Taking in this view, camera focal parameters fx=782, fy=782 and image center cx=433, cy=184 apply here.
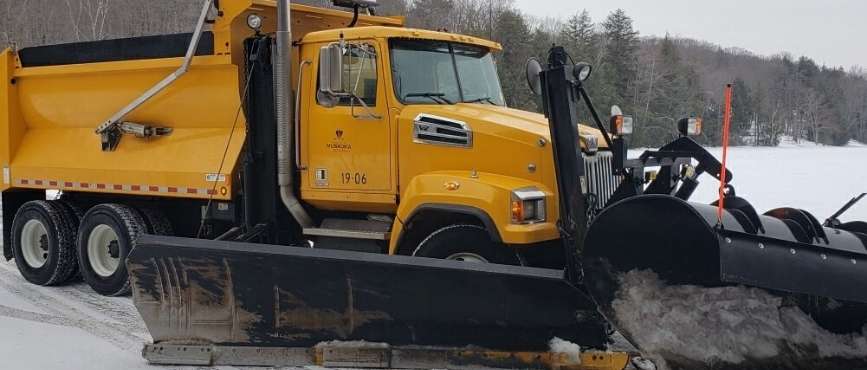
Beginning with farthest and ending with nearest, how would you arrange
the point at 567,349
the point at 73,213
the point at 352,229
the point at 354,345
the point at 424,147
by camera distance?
1. the point at 73,213
2. the point at 352,229
3. the point at 424,147
4. the point at 354,345
5. the point at 567,349

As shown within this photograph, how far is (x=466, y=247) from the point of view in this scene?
18.2ft

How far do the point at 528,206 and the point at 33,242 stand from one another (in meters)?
6.30

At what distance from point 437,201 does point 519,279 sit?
129cm

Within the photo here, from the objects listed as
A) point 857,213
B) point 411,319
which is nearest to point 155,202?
point 411,319

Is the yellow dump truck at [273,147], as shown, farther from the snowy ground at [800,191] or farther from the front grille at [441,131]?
the snowy ground at [800,191]

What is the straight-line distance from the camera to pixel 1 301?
297 inches

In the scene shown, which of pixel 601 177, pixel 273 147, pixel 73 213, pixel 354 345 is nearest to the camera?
pixel 354 345

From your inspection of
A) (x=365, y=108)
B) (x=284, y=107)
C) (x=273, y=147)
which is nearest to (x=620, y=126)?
(x=365, y=108)

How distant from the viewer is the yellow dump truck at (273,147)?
568cm

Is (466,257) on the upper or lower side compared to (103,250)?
upper

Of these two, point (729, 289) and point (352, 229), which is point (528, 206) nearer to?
point (729, 289)

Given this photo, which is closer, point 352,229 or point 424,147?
point 424,147

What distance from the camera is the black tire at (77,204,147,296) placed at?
7.78m

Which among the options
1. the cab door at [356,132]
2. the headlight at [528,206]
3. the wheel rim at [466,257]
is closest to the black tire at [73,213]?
the cab door at [356,132]
